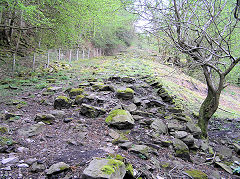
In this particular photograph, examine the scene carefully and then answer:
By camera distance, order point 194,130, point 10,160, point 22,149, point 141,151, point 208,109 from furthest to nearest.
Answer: point 208,109 < point 194,130 < point 141,151 < point 22,149 < point 10,160

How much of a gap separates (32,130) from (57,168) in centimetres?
173

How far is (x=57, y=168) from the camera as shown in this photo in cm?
218

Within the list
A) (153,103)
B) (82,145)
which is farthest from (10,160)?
(153,103)

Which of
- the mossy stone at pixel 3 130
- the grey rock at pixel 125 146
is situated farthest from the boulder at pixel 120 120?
the mossy stone at pixel 3 130

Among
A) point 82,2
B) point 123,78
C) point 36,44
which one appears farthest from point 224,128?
point 36,44

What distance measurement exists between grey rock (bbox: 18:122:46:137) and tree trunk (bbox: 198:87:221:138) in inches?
196

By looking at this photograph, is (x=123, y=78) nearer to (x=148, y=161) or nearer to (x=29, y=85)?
(x=29, y=85)

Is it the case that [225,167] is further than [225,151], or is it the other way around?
[225,151]

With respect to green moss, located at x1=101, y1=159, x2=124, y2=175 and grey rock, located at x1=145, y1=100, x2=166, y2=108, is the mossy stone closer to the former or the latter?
green moss, located at x1=101, y1=159, x2=124, y2=175

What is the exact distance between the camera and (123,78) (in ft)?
27.7

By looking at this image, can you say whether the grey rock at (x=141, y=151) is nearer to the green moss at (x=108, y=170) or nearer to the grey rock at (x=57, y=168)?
the green moss at (x=108, y=170)

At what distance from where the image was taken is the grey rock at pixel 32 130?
3369 millimetres

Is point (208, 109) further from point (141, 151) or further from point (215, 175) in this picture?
point (141, 151)

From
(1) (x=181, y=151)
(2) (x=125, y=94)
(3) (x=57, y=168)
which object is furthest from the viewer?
(2) (x=125, y=94)
